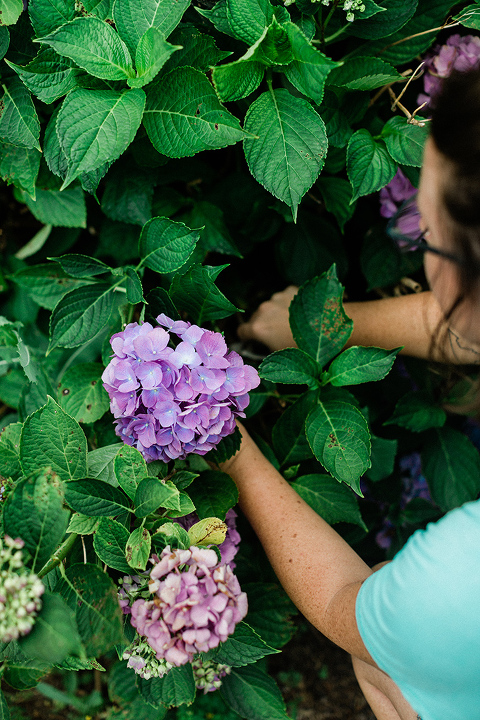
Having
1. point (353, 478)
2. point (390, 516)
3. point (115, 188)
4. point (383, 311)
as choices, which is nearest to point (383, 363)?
point (353, 478)

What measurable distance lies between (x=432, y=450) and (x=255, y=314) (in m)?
0.69

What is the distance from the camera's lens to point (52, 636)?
0.68 m

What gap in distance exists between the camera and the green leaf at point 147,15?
0.90 metres

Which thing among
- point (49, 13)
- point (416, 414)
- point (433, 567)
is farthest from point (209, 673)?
point (49, 13)

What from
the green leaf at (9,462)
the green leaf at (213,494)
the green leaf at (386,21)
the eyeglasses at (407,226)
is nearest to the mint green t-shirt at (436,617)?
the green leaf at (213,494)

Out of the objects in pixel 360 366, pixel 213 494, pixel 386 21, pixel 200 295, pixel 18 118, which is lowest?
pixel 213 494

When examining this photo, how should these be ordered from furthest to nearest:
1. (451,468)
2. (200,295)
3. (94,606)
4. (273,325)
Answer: (451,468), (273,325), (200,295), (94,606)

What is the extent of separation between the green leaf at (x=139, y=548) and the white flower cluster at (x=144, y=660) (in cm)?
16

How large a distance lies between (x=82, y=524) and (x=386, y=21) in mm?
1118

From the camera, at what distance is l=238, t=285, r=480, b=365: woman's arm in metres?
1.32

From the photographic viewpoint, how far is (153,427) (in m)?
0.89

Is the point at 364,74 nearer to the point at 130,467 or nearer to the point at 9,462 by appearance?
the point at 130,467

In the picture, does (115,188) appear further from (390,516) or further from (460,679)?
(390,516)

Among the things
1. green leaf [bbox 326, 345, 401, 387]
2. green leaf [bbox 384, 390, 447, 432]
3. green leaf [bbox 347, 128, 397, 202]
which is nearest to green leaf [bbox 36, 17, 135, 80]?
green leaf [bbox 347, 128, 397, 202]
